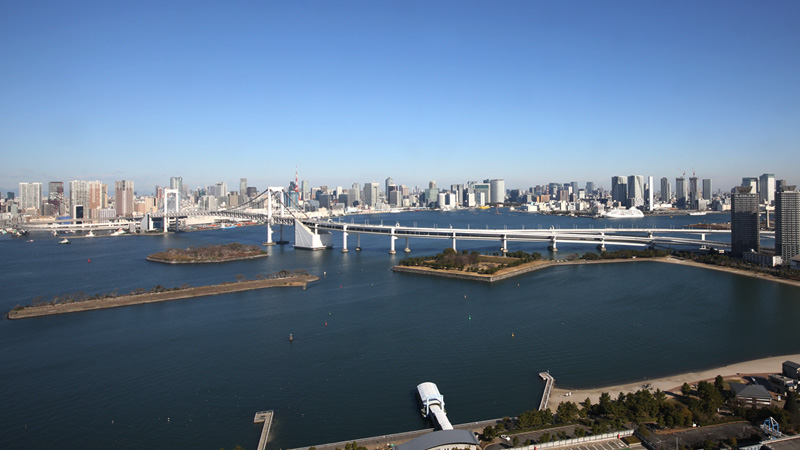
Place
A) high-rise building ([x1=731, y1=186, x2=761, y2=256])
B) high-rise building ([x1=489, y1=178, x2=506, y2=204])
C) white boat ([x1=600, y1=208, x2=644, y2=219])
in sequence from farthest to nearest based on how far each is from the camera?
high-rise building ([x1=489, y1=178, x2=506, y2=204]), white boat ([x1=600, y1=208, x2=644, y2=219]), high-rise building ([x1=731, y1=186, x2=761, y2=256])

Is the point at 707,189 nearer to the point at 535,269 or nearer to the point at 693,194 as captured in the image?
the point at 693,194

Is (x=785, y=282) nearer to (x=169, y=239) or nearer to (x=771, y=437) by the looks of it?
(x=771, y=437)

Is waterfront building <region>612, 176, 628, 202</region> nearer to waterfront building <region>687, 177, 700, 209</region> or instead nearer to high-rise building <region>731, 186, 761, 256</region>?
waterfront building <region>687, 177, 700, 209</region>

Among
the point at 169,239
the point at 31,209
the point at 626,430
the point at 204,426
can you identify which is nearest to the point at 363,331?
the point at 204,426

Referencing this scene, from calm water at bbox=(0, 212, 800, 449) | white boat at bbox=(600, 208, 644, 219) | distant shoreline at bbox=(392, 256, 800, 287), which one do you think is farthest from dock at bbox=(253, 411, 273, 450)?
white boat at bbox=(600, 208, 644, 219)

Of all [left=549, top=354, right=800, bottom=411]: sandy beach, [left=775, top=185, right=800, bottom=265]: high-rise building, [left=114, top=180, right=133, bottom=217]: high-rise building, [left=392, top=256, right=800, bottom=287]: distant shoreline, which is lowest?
[left=549, top=354, right=800, bottom=411]: sandy beach

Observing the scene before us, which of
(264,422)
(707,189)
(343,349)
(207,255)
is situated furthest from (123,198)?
(707,189)
